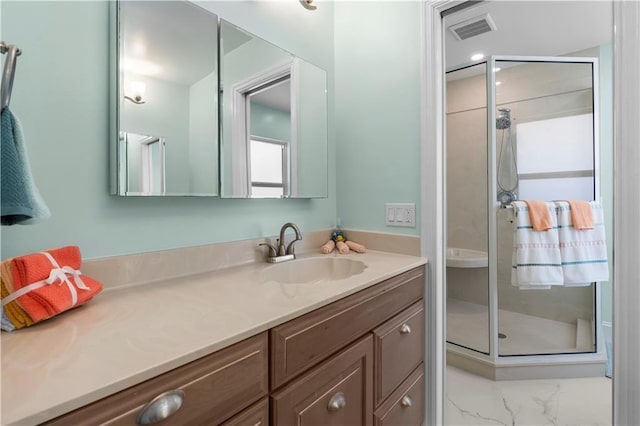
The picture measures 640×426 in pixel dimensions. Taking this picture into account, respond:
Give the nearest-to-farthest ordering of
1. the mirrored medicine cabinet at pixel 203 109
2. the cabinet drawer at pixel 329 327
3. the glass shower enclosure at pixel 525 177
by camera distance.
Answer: the cabinet drawer at pixel 329 327, the mirrored medicine cabinet at pixel 203 109, the glass shower enclosure at pixel 525 177

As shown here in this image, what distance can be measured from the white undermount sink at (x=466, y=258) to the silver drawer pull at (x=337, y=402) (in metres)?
1.69

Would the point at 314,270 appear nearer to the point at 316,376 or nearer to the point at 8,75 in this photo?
the point at 316,376

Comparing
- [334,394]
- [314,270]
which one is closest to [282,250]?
[314,270]

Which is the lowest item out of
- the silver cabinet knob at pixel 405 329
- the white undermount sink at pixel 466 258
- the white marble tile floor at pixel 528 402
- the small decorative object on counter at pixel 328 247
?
the white marble tile floor at pixel 528 402

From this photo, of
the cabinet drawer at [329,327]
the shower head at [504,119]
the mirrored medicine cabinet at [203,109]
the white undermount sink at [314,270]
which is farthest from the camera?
the shower head at [504,119]

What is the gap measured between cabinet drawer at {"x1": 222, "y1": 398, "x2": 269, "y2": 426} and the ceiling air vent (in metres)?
2.27

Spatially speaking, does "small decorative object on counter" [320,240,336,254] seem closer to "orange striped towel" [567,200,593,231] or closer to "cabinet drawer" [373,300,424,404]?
"cabinet drawer" [373,300,424,404]

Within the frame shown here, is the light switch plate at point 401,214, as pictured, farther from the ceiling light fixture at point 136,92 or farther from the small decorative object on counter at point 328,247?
the ceiling light fixture at point 136,92

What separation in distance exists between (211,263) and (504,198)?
1.97 m

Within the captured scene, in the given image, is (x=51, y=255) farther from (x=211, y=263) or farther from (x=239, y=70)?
(x=239, y=70)

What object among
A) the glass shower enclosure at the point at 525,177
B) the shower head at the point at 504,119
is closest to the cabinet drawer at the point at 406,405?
the glass shower enclosure at the point at 525,177

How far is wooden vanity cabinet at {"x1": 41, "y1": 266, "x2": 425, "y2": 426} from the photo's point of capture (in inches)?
21.1

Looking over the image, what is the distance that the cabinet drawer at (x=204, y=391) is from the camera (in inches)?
17.8

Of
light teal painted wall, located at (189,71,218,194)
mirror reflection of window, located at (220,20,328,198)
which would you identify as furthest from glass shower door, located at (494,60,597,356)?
light teal painted wall, located at (189,71,218,194)
